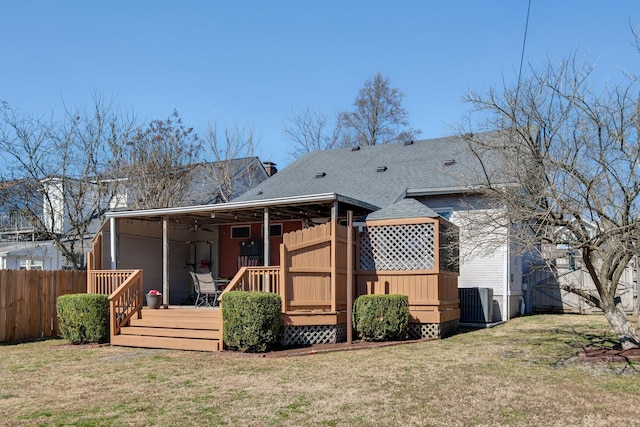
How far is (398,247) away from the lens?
11750mm

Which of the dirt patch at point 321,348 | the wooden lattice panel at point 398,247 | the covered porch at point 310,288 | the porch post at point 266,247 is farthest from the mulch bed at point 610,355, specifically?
the porch post at point 266,247

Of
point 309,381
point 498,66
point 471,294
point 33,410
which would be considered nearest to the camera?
point 33,410

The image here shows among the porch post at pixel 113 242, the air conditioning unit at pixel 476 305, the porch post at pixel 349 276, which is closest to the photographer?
the porch post at pixel 349 276

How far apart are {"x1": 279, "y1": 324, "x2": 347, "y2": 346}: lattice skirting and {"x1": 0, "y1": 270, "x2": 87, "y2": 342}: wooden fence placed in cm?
595

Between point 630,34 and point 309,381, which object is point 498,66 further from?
point 309,381

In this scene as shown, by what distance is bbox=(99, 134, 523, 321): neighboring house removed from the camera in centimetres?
1412

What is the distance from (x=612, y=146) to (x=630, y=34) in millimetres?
1765

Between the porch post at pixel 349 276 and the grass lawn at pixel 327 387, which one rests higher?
the porch post at pixel 349 276

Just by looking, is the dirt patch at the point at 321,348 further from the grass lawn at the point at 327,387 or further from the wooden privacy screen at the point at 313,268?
the wooden privacy screen at the point at 313,268

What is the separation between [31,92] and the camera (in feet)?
51.9

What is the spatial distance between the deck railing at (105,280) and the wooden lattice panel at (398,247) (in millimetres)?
5211

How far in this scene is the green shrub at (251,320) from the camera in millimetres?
9797

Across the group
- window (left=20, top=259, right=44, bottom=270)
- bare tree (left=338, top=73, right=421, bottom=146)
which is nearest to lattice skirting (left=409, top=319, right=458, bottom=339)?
window (left=20, top=259, right=44, bottom=270)

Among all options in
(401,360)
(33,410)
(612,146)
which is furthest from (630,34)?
(33,410)
